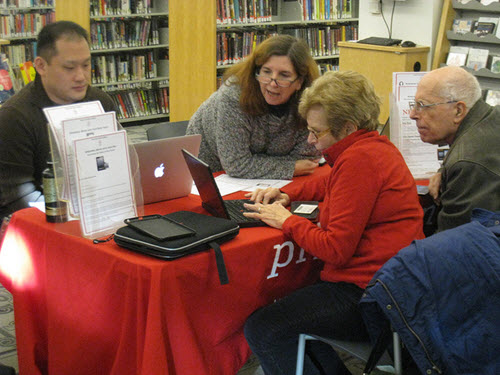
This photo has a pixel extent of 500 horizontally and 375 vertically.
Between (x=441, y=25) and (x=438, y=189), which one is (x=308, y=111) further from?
(x=441, y=25)

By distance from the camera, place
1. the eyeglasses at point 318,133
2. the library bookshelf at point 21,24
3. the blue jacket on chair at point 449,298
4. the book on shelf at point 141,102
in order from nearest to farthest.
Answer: the blue jacket on chair at point 449,298 → the eyeglasses at point 318,133 → the library bookshelf at point 21,24 → the book on shelf at point 141,102

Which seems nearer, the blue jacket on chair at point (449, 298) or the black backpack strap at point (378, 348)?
the blue jacket on chair at point (449, 298)

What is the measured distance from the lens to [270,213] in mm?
2127

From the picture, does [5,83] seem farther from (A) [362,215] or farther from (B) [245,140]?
(A) [362,215]

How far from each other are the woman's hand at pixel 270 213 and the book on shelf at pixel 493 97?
2701 mm

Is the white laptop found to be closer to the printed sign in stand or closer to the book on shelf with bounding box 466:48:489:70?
the printed sign in stand

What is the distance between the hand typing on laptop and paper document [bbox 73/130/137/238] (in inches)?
16.8

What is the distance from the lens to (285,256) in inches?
83.0

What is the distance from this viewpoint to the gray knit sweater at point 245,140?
273 cm

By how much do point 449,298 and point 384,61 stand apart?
3.53 metres

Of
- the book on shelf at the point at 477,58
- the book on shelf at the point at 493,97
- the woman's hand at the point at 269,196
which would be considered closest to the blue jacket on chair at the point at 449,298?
the woman's hand at the point at 269,196

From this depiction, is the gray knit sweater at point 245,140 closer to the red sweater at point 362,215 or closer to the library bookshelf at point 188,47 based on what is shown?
the red sweater at point 362,215

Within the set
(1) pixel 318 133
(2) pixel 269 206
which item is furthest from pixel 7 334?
(1) pixel 318 133

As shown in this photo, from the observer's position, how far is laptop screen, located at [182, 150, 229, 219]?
2.05m
